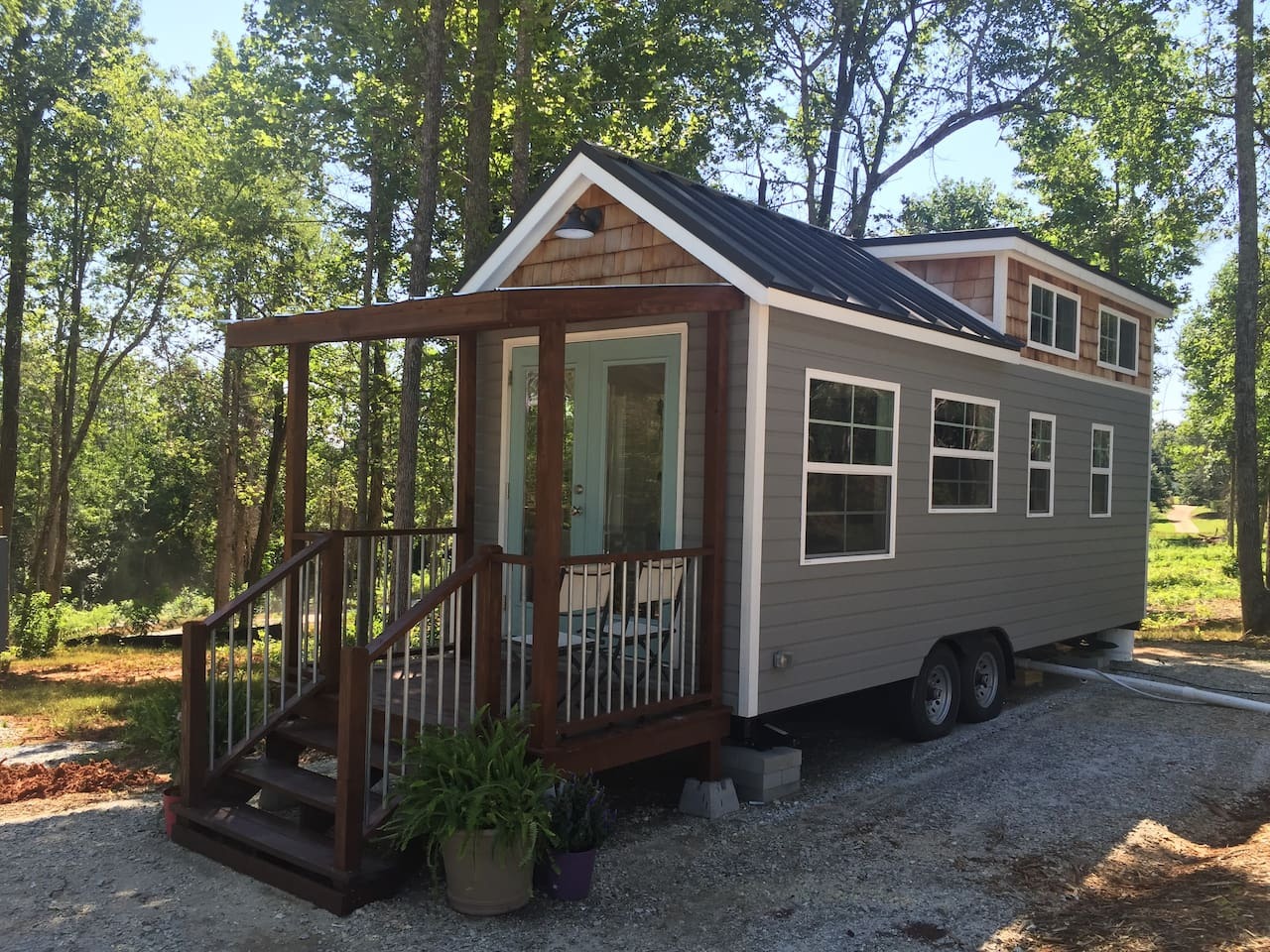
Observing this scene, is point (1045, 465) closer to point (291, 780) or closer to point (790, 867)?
point (790, 867)

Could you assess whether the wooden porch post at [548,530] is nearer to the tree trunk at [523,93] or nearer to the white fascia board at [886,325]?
the white fascia board at [886,325]

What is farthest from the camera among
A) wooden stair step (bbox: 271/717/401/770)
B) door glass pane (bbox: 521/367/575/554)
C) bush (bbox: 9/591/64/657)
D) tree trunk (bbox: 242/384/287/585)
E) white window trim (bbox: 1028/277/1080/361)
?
tree trunk (bbox: 242/384/287/585)

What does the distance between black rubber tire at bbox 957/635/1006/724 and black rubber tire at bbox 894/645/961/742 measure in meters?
0.10

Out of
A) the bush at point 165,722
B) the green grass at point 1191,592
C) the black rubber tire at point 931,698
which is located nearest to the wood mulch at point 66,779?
the bush at point 165,722

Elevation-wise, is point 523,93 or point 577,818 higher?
point 523,93

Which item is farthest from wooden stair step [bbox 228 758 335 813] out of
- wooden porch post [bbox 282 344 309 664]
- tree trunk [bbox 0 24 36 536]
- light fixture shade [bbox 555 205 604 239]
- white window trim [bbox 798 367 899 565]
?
tree trunk [bbox 0 24 36 536]

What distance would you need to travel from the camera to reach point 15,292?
49.0 ft

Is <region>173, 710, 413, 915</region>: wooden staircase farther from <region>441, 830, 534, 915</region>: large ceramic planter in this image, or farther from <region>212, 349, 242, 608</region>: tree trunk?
<region>212, 349, 242, 608</region>: tree trunk

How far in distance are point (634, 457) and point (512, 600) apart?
4.94ft

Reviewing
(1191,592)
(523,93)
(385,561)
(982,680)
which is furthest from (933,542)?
(1191,592)

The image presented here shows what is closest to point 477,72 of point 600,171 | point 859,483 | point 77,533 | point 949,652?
point 600,171

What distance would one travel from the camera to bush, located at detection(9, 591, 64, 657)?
13.4 m

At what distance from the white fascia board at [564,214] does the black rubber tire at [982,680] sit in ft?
12.5

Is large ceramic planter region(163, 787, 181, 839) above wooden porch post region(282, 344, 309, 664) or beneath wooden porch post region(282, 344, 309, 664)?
beneath
